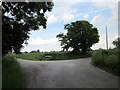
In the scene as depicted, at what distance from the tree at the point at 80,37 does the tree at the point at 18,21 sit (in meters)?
32.0

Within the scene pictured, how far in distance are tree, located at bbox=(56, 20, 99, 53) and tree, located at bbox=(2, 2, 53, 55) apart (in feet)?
105

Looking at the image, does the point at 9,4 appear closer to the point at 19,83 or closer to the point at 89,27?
the point at 19,83

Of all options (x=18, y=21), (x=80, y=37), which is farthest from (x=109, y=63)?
(x=80, y=37)

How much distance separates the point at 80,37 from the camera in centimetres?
5381

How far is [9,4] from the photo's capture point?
19953 mm

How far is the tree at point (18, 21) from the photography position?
19670 mm

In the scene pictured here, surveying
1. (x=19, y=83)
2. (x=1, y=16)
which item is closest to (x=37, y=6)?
(x=1, y=16)

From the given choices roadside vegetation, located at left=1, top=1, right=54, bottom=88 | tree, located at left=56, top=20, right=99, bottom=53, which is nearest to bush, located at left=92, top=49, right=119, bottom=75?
roadside vegetation, located at left=1, top=1, right=54, bottom=88

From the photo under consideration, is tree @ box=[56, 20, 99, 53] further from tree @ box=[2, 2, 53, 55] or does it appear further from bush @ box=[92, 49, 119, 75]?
tree @ box=[2, 2, 53, 55]

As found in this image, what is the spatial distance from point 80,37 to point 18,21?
33934 millimetres

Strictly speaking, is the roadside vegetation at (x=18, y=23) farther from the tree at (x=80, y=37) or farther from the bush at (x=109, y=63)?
the tree at (x=80, y=37)

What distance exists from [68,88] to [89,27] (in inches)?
1611

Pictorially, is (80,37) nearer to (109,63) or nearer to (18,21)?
(109,63)

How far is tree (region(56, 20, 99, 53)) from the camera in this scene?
53.9 m
